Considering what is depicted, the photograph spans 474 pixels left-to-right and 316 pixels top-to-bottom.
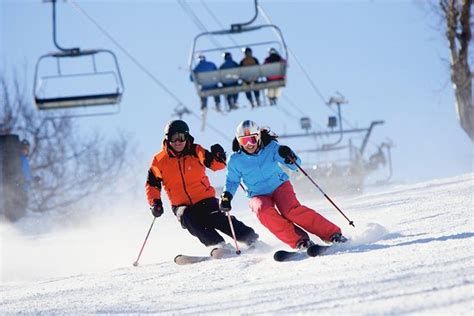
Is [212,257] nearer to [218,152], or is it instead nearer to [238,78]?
[218,152]

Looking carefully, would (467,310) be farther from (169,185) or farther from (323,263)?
(169,185)

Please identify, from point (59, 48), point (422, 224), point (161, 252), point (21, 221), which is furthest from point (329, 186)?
point (422, 224)

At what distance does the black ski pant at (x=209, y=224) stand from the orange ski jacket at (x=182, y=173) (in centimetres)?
9

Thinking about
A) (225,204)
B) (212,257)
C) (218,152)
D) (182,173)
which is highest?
(218,152)

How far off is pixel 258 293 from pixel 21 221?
20.2 meters

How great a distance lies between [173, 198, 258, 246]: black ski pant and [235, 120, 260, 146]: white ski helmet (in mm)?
920

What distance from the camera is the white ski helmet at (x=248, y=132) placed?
6344mm

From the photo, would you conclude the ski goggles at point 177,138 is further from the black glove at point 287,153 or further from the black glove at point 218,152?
the black glove at point 287,153

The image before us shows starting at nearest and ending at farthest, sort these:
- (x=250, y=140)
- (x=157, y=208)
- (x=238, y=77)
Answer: (x=250, y=140), (x=157, y=208), (x=238, y=77)

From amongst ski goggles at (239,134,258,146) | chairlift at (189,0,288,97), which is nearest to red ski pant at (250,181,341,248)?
ski goggles at (239,134,258,146)

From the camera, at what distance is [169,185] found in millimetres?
7164

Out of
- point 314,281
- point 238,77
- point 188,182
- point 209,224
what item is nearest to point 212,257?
point 209,224

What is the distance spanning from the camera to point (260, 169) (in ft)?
A: 21.0

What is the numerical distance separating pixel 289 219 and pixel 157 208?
1394 mm
